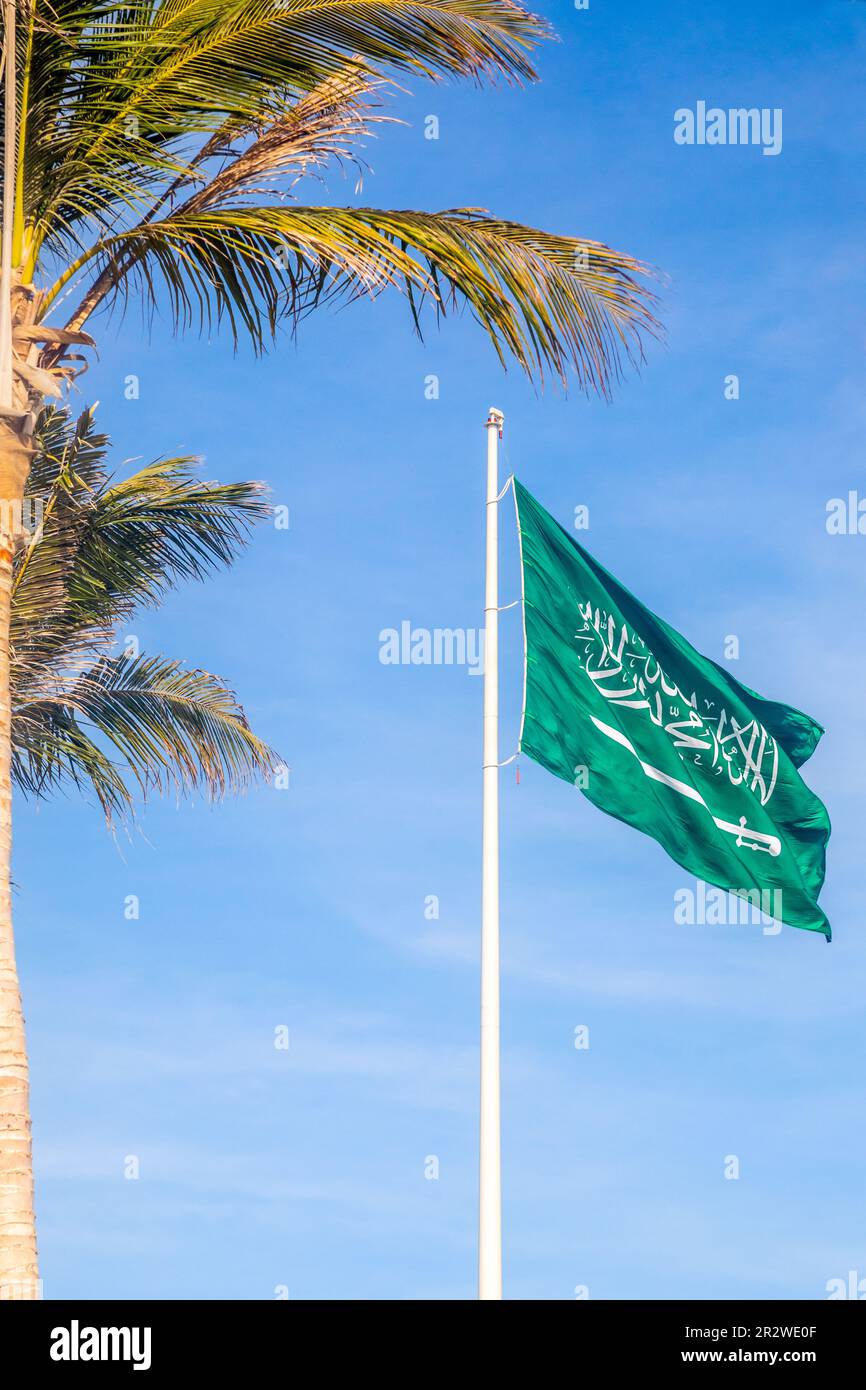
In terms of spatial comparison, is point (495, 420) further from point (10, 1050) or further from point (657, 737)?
point (10, 1050)

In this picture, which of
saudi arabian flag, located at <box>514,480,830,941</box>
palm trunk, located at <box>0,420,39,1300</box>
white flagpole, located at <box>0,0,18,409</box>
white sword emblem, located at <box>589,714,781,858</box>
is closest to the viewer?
palm trunk, located at <box>0,420,39,1300</box>

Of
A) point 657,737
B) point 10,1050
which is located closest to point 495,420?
point 657,737

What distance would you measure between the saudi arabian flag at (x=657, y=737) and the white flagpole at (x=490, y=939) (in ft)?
0.78

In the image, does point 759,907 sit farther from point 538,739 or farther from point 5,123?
point 5,123

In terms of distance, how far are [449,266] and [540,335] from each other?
70 centimetres

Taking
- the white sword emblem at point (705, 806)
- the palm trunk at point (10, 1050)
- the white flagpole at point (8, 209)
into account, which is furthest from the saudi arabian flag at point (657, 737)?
the white flagpole at point (8, 209)

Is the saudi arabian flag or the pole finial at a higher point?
the pole finial

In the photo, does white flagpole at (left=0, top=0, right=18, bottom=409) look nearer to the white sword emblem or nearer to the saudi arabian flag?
the saudi arabian flag

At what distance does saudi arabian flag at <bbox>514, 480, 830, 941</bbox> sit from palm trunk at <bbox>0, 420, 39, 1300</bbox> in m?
3.98

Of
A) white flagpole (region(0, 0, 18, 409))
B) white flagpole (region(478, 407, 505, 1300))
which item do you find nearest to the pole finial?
white flagpole (region(478, 407, 505, 1300))

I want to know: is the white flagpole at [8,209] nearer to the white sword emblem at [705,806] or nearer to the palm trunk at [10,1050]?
the palm trunk at [10,1050]

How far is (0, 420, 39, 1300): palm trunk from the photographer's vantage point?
9469mm

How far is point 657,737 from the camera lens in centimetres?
1394
